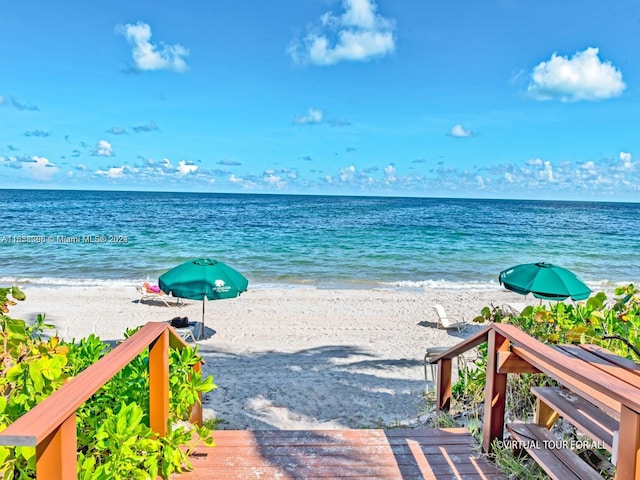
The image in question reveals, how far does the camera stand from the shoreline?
19.4ft

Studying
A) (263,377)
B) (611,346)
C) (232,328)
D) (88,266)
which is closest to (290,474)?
(611,346)

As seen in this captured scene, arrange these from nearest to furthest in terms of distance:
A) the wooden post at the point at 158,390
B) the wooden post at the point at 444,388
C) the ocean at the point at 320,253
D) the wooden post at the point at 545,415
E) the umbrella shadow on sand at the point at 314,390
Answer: the wooden post at the point at 158,390
the wooden post at the point at 545,415
the wooden post at the point at 444,388
the umbrella shadow on sand at the point at 314,390
the ocean at the point at 320,253

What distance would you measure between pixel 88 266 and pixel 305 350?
1353cm

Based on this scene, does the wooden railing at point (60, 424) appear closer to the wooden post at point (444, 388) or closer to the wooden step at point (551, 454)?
the wooden step at point (551, 454)

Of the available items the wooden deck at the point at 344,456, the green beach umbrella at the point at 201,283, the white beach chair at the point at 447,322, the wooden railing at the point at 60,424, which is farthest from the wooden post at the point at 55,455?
the white beach chair at the point at 447,322

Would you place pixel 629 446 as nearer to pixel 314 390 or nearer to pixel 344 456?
pixel 344 456

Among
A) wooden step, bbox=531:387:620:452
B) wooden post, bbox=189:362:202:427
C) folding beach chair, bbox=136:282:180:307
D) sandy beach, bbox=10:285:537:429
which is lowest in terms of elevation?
sandy beach, bbox=10:285:537:429

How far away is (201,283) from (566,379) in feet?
21.0

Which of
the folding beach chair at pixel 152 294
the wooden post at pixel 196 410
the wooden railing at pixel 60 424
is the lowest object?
the folding beach chair at pixel 152 294

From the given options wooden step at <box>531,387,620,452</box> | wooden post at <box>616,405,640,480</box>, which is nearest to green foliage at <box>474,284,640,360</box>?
wooden step at <box>531,387,620,452</box>

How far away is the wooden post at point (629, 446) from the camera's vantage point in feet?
5.72

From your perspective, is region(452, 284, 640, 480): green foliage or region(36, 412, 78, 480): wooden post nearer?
region(36, 412, 78, 480): wooden post

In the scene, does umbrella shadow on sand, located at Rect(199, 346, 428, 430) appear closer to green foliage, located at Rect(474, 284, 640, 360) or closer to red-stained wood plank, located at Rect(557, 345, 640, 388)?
green foliage, located at Rect(474, 284, 640, 360)

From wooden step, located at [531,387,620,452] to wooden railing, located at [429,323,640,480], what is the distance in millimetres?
184
